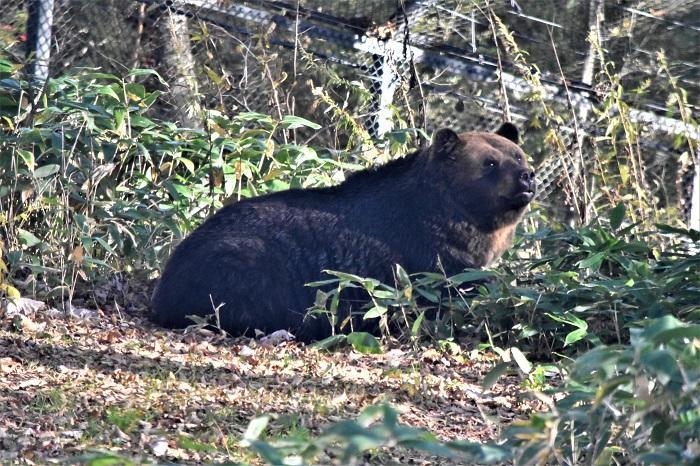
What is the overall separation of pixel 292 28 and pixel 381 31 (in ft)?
2.44

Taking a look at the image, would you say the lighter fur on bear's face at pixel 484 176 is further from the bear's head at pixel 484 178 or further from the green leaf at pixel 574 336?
the green leaf at pixel 574 336

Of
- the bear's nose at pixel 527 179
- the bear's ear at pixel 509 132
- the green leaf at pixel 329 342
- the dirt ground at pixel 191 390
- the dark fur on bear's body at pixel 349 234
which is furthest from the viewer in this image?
the bear's ear at pixel 509 132

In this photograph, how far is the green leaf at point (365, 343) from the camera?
615cm

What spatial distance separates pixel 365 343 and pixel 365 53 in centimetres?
427

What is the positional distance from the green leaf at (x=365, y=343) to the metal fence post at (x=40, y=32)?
3876mm

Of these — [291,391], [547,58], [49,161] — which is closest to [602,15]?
[547,58]

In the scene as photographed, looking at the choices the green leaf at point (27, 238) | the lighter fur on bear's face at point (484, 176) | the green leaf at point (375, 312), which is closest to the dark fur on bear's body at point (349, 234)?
the lighter fur on bear's face at point (484, 176)

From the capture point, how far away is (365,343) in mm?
6168

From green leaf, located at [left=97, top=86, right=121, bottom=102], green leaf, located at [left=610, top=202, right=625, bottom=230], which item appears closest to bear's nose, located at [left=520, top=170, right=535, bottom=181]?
green leaf, located at [left=610, top=202, right=625, bottom=230]

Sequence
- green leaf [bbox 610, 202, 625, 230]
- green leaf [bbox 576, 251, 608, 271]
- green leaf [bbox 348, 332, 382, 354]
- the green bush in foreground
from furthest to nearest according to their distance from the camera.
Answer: green leaf [bbox 610, 202, 625, 230], green leaf [bbox 576, 251, 608, 271], green leaf [bbox 348, 332, 382, 354], the green bush in foreground

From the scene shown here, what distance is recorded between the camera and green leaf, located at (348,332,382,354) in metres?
6.15

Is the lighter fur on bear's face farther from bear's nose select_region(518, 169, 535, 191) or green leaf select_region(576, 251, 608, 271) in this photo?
green leaf select_region(576, 251, 608, 271)

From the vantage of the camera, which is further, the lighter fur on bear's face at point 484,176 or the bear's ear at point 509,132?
the bear's ear at point 509,132

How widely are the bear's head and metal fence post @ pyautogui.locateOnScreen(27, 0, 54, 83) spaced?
3.16 meters
